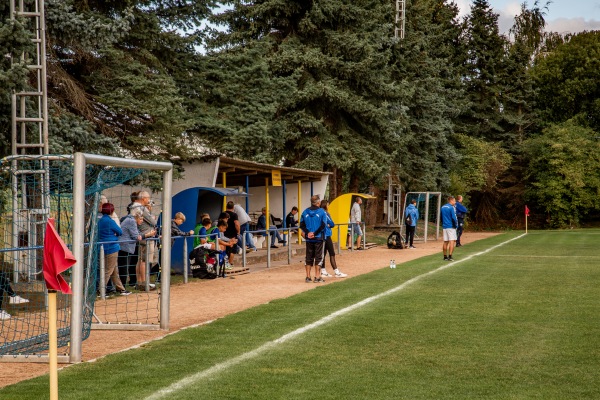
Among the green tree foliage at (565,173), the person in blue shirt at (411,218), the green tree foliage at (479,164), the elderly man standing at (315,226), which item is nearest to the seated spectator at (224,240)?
the elderly man standing at (315,226)

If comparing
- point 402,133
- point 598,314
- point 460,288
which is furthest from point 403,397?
point 402,133

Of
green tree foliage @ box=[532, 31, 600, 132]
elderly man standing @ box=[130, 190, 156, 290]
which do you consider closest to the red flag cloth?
elderly man standing @ box=[130, 190, 156, 290]

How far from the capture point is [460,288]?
54.5 ft

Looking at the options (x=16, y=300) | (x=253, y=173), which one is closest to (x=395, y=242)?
(x=253, y=173)

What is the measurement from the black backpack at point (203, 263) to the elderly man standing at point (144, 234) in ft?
6.62

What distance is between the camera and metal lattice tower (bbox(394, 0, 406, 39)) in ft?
151

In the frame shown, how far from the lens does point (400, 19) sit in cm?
4691

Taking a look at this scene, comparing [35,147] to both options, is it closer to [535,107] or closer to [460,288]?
[460,288]

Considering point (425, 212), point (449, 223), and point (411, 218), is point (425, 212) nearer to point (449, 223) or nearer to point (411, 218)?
point (411, 218)

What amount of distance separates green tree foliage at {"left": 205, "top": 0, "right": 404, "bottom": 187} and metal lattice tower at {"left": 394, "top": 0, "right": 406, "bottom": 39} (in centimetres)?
477

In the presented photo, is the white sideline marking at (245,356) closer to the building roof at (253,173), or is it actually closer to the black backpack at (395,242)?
the building roof at (253,173)

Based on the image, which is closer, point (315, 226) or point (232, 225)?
point (315, 226)

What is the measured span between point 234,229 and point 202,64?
810 cm

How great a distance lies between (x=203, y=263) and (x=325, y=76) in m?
20.3
